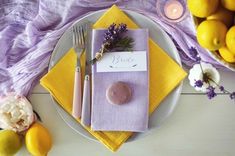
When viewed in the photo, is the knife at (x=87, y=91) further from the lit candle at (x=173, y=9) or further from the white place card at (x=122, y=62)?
the lit candle at (x=173, y=9)

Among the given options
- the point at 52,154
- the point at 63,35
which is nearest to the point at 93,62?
the point at 63,35

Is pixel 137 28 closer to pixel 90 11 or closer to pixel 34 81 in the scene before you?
pixel 90 11

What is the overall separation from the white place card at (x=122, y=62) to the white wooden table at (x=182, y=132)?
10cm

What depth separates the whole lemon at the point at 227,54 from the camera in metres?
0.62

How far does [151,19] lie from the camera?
2.40 feet

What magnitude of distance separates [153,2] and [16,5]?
281 millimetres

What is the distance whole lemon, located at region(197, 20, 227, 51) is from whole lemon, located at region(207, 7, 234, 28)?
0.01m

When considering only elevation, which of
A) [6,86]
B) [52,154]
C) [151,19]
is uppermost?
[151,19]

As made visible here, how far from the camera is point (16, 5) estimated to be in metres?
0.76

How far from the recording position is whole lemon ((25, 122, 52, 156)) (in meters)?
0.66

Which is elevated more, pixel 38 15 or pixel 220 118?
pixel 38 15

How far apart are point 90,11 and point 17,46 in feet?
0.54

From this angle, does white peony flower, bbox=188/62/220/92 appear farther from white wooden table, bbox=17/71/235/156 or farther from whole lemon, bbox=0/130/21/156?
whole lemon, bbox=0/130/21/156

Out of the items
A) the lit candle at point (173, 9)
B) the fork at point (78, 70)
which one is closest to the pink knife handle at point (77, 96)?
the fork at point (78, 70)
